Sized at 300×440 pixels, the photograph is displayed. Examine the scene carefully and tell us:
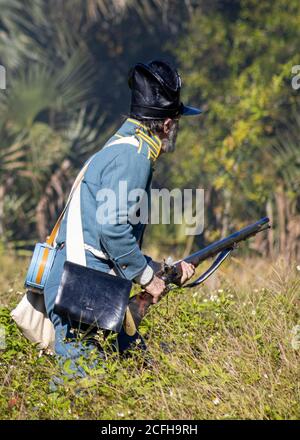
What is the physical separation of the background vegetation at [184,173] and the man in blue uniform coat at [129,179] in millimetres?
359

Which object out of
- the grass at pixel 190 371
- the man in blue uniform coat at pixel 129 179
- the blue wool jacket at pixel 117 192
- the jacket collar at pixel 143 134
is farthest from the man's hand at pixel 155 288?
the jacket collar at pixel 143 134

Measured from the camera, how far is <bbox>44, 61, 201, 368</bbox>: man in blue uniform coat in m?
4.78

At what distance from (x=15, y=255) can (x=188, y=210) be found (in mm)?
2494

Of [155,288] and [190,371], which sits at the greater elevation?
[155,288]

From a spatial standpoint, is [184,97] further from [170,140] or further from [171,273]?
[171,273]

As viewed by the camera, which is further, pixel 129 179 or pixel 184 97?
pixel 184 97

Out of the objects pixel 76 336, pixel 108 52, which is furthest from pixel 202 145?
pixel 76 336

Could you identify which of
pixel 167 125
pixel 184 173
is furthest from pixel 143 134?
pixel 184 173

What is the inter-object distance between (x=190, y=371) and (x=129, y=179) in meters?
1.06

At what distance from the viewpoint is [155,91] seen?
16.6 feet

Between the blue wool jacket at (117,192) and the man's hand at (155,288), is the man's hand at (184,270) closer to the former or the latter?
the man's hand at (155,288)

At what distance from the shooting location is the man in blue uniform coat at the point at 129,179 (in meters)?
4.78

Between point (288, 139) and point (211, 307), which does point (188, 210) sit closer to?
point (288, 139)

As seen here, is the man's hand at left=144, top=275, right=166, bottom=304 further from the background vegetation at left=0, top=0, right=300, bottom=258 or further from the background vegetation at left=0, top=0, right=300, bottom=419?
the background vegetation at left=0, top=0, right=300, bottom=258
